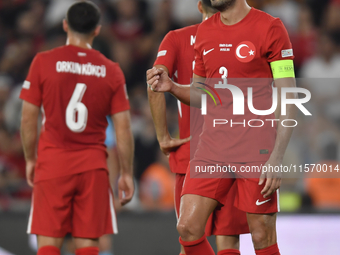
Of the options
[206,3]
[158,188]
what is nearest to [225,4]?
[206,3]

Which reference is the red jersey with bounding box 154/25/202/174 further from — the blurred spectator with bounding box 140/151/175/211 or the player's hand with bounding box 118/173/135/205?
the blurred spectator with bounding box 140/151/175/211

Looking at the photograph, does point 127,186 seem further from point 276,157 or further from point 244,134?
point 276,157

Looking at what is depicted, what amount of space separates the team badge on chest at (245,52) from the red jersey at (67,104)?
A: 1.32 meters

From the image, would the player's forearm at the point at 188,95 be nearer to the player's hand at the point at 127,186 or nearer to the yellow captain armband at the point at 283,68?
the yellow captain armband at the point at 283,68

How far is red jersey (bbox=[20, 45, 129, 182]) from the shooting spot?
12.9 ft

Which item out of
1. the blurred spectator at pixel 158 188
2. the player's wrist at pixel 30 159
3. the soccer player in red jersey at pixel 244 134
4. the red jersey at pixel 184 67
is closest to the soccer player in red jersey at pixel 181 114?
the red jersey at pixel 184 67

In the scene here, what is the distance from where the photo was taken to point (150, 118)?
23.7ft

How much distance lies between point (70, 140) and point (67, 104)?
27 cm

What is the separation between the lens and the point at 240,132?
320 cm

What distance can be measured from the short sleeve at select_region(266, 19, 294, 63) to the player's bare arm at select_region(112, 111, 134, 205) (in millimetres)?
1521

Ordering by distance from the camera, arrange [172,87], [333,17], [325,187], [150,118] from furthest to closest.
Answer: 1. [333,17]
2. [150,118]
3. [325,187]
4. [172,87]

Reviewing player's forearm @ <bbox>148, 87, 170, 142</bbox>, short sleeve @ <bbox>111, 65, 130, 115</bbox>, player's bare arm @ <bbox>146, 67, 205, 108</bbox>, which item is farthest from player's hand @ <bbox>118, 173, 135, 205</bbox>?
player's bare arm @ <bbox>146, 67, 205, 108</bbox>

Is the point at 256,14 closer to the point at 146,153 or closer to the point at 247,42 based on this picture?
the point at 247,42

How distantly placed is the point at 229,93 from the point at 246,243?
284cm
